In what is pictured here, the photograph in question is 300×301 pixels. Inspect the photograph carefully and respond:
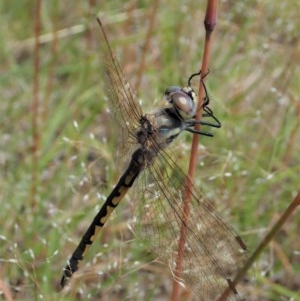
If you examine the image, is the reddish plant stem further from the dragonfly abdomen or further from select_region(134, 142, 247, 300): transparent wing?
the dragonfly abdomen

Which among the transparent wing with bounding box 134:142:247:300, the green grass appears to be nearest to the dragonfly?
the transparent wing with bounding box 134:142:247:300

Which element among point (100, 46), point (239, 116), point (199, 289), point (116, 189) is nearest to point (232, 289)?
point (199, 289)

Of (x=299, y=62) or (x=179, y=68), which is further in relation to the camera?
(x=179, y=68)

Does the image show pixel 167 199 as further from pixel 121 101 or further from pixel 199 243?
pixel 121 101

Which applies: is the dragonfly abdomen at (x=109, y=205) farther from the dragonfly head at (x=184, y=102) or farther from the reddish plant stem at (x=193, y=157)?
the reddish plant stem at (x=193, y=157)

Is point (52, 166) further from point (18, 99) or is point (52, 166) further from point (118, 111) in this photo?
point (118, 111)

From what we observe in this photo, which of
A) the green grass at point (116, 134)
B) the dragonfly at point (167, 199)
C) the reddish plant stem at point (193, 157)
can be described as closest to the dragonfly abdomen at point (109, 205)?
the dragonfly at point (167, 199)
